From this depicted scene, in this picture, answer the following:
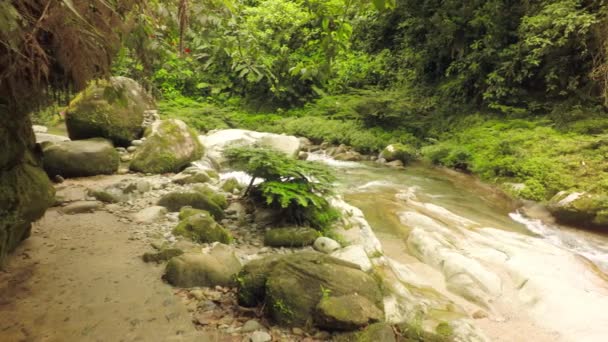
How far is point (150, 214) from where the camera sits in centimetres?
405

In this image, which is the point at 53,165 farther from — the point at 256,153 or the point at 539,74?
the point at 539,74

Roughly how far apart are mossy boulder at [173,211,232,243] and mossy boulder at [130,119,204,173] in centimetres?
270

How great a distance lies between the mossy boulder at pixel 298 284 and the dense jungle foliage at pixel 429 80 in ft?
4.63

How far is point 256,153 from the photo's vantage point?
4.20 m

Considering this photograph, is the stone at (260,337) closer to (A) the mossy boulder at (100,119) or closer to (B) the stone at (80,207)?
(B) the stone at (80,207)

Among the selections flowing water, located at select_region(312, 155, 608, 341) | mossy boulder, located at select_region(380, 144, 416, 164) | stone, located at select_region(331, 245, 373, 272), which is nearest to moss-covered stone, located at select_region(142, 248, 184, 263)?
stone, located at select_region(331, 245, 373, 272)

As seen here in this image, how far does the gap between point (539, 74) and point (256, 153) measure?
8.83 m

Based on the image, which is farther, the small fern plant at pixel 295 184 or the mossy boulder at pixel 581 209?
the mossy boulder at pixel 581 209

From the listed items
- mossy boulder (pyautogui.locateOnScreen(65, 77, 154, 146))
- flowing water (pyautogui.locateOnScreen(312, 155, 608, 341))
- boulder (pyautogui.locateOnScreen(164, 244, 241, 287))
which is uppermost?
mossy boulder (pyautogui.locateOnScreen(65, 77, 154, 146))

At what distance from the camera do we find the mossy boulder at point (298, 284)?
2.47 meters

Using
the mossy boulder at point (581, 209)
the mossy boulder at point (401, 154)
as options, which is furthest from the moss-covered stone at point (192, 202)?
the mossy boulder at point (401, 154)

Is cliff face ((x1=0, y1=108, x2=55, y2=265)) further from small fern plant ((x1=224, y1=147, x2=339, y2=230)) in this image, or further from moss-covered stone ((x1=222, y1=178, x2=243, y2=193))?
moss-covered stone ((x1=222, y1=178, x2=243, y2=193))

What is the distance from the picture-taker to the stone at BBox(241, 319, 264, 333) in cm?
240

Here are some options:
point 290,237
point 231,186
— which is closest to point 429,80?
point 231,186
